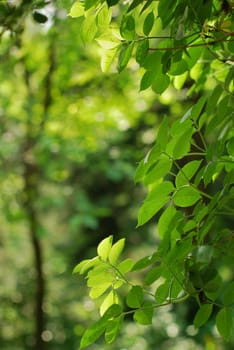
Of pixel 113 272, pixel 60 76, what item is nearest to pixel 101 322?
pixel 113 272

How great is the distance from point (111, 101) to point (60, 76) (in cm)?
42

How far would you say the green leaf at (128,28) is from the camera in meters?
0.81

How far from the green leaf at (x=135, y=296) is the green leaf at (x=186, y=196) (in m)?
0.13

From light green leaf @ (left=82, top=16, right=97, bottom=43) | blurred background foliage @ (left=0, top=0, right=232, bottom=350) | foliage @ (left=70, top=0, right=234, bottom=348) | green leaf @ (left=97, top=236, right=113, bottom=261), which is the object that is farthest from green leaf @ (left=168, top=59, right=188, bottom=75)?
blurred background foliage @ (left=0, top=0, right=232, bottom=350)

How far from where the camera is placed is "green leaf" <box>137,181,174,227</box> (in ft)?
2.59

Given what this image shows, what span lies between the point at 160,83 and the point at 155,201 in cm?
17

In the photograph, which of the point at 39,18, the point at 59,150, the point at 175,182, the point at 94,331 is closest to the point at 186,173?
the point at 175,182

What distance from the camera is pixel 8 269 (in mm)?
6520

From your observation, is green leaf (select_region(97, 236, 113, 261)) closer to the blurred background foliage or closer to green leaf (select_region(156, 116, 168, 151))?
green leaf (select_region(156, 116, 168, 151))

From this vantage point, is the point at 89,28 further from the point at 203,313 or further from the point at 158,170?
the point at 203,313

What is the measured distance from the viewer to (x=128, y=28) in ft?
2.69

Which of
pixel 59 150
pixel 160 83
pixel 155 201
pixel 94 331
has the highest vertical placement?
pixel 160 83

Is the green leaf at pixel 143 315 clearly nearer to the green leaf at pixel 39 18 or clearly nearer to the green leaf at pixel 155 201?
the green leaf at pixel 155 201

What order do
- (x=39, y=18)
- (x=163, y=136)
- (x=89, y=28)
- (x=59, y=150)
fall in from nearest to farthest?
(x=163, y=136)
(x=89, y=28)
(x=39, y=18)
(x=59, y=150)
